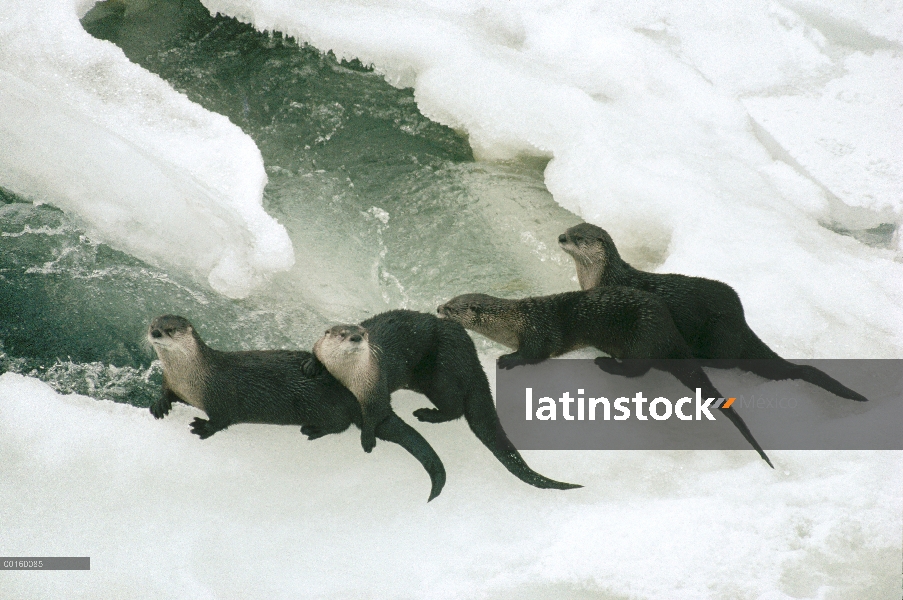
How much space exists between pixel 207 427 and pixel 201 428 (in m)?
0.02

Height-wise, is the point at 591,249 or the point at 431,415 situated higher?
the point at 591,249

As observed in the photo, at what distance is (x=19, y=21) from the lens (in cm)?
342

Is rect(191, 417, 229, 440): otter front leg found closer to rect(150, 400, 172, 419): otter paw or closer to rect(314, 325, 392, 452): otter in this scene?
rect(150, 400, 172, 419): otter paw

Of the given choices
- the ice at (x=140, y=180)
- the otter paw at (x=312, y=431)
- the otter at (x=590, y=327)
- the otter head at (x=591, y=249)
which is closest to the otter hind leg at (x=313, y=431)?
the otter paw at (x=312, y=431)

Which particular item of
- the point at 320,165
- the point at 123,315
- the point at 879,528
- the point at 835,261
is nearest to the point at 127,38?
the point at 320,165

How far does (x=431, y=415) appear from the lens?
2576mm

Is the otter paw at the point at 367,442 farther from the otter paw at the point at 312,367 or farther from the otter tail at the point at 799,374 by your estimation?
the otter tail at the point at 799,374

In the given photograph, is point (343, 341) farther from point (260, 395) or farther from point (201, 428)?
point (201, 428)

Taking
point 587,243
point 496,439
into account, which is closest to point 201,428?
point 496,439

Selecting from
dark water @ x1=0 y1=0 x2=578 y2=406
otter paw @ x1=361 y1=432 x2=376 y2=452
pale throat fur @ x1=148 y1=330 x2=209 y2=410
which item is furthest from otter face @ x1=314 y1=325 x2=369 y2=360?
dark water @ x1=0 y1=0 x2=578 y2=406

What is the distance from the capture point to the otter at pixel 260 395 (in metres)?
2.38

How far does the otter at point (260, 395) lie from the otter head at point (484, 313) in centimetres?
58

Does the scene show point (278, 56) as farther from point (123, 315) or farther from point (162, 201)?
point (123, 315)

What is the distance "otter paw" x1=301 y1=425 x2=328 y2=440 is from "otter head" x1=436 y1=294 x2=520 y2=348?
0.65 m
